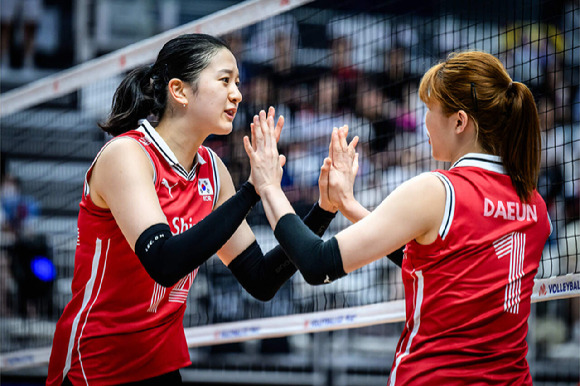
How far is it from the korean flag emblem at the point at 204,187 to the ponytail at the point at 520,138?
1.09 m

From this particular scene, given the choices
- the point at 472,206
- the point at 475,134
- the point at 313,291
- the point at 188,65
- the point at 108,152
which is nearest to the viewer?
the point at 472,206

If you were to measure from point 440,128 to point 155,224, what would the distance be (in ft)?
3.15

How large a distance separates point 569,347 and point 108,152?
5302mm

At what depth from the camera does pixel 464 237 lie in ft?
7.05

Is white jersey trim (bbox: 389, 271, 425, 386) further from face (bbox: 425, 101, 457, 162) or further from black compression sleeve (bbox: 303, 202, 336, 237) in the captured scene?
black compression sleeve (bbox: 303, 202, 336, 237)

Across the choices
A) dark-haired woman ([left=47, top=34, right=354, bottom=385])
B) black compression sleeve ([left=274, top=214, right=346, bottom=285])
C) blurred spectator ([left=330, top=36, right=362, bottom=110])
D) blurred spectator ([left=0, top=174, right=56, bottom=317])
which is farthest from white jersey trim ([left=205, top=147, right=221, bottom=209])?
blurred spectator ([left=0, top=174, right=56, bottom=317])

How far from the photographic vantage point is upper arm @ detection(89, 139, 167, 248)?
239cm

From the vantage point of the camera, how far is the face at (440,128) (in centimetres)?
232

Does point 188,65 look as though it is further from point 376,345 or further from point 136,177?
point 376,345

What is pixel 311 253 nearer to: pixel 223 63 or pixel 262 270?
pixel 262 270

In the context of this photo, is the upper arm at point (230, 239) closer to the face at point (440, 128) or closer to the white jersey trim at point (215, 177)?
the white jersey trim at point (215, 177)

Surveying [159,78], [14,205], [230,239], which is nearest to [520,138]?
[230,239]

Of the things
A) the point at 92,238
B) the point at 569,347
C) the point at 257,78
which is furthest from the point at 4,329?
the point at 569,347

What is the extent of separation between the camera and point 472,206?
216 cm
